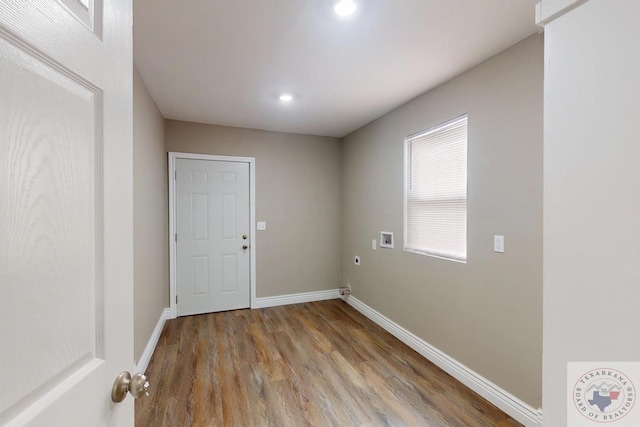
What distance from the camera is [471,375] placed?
81.2 inches

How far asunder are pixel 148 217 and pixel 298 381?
191cm

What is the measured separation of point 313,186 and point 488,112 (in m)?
2.45

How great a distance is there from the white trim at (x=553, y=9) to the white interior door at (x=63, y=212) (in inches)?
43.7

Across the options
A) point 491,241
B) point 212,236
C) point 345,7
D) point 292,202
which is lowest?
point 212,236

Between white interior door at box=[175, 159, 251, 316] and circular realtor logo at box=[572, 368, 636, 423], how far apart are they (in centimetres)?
343

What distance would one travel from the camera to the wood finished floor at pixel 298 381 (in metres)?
1.77

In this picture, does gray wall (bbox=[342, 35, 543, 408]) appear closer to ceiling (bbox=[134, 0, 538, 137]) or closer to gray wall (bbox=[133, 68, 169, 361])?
ceiling (bbox=[134, 0, 538, 137])

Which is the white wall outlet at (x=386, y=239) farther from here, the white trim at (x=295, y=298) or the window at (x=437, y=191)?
the white trim at (x=295, y=298)

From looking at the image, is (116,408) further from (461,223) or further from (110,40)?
(461,223)

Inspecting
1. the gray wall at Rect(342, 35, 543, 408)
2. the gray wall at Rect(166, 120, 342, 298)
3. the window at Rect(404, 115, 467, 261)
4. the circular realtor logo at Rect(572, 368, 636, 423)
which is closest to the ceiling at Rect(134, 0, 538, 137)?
the gray wall at Rect(342, 35, 543, 408)

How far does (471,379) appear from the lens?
2.06 metres

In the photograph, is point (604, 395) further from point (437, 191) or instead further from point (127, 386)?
point (437, 191)

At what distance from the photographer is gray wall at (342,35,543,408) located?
1.69 m

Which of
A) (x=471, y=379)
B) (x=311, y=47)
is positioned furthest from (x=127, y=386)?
(x=471, y=379)
